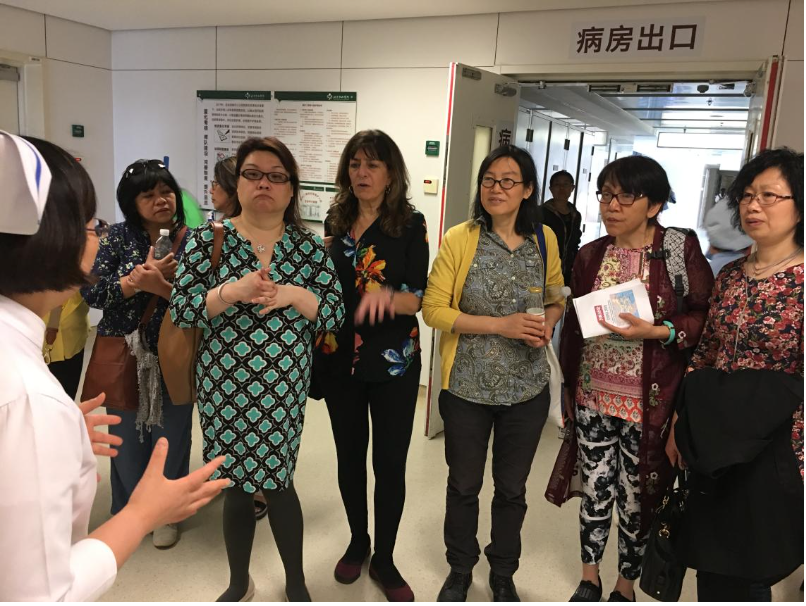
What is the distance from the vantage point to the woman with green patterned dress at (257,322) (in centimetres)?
186

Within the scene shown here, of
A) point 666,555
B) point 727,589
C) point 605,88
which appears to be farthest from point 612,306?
point 605,88

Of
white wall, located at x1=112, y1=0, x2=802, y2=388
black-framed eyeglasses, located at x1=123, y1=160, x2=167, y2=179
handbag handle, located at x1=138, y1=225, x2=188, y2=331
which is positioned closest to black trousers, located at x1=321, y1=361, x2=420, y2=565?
handbag handle, located at x1=138, y1=225, x2=188, y2=331

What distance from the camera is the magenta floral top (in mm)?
1623

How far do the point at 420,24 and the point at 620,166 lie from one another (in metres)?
2.93

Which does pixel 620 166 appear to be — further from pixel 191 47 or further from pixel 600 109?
pixel 600 109

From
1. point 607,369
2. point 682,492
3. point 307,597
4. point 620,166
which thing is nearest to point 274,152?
point 620,166

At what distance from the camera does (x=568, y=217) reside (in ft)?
16.5

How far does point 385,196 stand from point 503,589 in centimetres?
149

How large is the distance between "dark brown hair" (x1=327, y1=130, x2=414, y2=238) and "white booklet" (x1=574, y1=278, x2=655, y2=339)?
68 centimetres

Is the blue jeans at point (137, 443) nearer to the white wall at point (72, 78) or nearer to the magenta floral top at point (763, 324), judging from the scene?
the magenta floral top at point (763, 324)

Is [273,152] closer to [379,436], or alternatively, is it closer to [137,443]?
[379,436]

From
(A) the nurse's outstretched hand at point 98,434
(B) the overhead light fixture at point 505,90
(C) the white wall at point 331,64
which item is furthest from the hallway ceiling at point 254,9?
(A) the nurse's outstretched hand at point 98,434

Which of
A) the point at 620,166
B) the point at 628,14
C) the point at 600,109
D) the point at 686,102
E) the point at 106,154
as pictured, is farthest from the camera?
the point at 600,109

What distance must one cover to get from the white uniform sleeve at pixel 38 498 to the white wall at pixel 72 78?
4573mm
